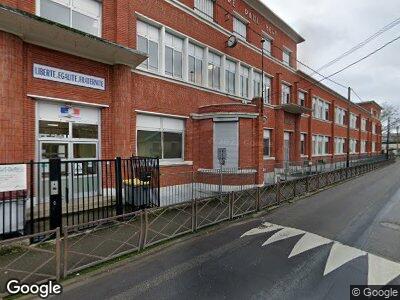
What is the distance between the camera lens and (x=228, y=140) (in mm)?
14422

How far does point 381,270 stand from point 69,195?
820 centimetres

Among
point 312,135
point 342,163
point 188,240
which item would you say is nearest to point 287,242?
point 188,240

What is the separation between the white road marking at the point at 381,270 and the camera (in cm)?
498

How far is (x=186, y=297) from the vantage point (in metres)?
4.48

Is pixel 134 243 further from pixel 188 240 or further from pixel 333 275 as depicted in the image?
pixel 333 275

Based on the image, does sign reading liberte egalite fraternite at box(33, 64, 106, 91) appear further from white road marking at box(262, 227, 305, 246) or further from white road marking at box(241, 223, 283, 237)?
white road marking at box(262, 227, 305, 246)

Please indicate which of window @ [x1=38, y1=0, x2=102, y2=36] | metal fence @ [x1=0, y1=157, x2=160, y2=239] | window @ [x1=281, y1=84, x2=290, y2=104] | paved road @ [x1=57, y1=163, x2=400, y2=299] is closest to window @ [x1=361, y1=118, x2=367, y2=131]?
window @ [x1=281, y1=84, x2=290, y2=104]

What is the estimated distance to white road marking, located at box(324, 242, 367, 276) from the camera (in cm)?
561

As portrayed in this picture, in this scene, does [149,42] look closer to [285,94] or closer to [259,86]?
[259,86]

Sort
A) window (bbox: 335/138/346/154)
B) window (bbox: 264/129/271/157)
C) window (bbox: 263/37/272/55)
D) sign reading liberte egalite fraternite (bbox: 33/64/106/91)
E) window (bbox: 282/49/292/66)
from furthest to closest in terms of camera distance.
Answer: window (bbox: 335/138/346/154)
window (bbox: 282/49/292/66)
window (bbox: 263/37/272/55)
window (bbox: 264/129/271/157)
sign reading liberte egalite fraternite (bbox: 33/64/106/91)

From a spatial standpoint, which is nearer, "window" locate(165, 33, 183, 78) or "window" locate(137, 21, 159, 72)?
"window" locate(137, 21, 159, 72)

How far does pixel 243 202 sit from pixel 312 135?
21.5 metres

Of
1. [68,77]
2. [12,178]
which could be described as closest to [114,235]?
[12,178]

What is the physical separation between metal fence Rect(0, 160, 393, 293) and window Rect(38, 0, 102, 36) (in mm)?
6929
